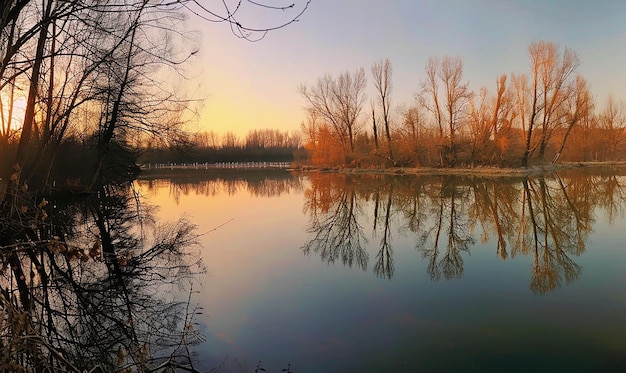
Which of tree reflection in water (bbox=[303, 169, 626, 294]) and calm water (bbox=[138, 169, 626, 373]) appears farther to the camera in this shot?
tree reflection in water (bbox=[303, 169, 626, 294])

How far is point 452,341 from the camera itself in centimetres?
363

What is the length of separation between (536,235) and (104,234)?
9591 mm

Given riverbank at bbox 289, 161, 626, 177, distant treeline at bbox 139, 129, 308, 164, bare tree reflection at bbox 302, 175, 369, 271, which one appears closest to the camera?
bare tree reflection at bbox 302, 175, 369, 271

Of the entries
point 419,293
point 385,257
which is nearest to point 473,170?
point 385,257

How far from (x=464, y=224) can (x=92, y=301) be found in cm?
817

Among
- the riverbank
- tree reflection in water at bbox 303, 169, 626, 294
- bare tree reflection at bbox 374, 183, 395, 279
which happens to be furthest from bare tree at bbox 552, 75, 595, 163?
bare tree reflection at bbox 374, 183, 395, 279

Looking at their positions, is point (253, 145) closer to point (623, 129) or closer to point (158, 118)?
point (623, 129)

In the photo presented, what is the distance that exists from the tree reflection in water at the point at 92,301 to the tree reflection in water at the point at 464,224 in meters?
2.92

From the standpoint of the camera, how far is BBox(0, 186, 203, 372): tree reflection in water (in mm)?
2145

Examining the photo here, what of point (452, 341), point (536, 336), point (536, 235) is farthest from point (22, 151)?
point (536, 235)

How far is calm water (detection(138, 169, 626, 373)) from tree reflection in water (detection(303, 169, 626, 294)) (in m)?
0.05

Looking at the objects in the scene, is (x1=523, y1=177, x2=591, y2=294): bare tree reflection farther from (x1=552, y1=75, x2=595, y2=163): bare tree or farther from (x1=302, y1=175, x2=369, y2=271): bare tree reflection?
(x1=552, y1=75, x2=595, y2=163): bare tree

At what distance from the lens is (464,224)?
963 centimetres

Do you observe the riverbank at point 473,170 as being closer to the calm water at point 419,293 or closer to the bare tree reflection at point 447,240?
the bare tree reflection at point 447,240
